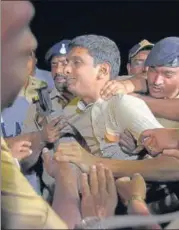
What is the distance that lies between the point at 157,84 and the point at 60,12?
53.9 inches

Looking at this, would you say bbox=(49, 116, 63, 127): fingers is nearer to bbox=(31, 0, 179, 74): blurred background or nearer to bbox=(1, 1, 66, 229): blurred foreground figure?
bbox=(1, 1, 66, 229): blurred foreground figure

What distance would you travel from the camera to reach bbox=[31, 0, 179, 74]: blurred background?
2.72m

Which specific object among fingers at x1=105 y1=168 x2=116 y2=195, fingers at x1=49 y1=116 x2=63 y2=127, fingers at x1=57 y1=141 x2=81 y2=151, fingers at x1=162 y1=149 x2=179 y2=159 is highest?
fingers at x1=105 y1=168 x2=116 y2=195

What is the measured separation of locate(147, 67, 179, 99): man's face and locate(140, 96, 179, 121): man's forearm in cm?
5

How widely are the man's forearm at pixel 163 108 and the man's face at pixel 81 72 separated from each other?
0.47ft

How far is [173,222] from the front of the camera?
29.0 inches

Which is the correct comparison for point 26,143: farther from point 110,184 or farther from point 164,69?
point 164,69

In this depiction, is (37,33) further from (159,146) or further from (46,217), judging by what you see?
(46,217)

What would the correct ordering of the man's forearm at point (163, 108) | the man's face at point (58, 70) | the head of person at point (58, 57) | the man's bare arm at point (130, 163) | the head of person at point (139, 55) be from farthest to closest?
the head of person at point (139, 55) → the head of person at point (58, 57) → the man's face at point (58, 70) → the man's forearm at point (163, 108) → the man's bare arm at point (130, 163)

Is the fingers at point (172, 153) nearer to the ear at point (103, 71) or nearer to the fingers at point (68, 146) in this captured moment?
the fingers at point (68, 146)

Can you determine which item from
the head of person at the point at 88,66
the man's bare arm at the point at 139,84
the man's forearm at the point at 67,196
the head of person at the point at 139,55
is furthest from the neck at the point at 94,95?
the head of person at the point at 139,55

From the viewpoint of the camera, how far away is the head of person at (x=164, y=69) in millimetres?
1470

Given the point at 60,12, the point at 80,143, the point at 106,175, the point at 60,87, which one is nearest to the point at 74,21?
the point at 60,12

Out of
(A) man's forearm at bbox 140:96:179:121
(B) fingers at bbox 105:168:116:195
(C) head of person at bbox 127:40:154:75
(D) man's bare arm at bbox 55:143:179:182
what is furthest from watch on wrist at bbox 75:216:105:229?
(C) head of person at bbox 127:40:154:75
